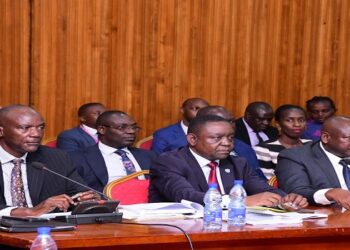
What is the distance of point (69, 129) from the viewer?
26.9 feet

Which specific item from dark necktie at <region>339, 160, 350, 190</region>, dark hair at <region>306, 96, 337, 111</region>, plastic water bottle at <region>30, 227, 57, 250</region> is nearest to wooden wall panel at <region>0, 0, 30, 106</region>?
dark hair at <region>306, 96, 337, 111</region>

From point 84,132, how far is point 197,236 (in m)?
4.06

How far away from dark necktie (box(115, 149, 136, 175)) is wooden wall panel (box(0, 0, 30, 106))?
131cm

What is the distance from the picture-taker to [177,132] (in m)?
8.34

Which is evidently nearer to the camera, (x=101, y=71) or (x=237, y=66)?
(x=101, y=71)

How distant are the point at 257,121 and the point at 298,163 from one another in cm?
278

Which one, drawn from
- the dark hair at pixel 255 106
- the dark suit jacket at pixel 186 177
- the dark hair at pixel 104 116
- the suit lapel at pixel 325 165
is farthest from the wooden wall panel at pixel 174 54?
the suit lapel at pixel 325 165

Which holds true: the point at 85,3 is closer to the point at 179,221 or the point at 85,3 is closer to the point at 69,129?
the point at 69,129

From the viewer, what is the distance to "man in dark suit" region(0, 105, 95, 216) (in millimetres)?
5423

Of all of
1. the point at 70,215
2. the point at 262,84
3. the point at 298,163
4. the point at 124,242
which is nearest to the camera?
the point at 124,242

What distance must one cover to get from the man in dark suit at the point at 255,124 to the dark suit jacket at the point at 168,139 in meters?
0.76

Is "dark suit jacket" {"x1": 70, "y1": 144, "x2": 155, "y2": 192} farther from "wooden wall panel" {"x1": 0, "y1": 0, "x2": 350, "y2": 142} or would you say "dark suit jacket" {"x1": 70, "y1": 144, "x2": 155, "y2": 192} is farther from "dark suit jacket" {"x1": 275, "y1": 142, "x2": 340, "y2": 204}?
"dark suit jacket" {"x1": 275, "y1": 142, "x2": 340, "y2": 204}

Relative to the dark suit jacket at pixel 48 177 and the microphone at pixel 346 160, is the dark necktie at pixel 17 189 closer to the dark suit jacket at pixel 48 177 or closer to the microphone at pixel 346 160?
the dark suit jacket at pixel 48 177

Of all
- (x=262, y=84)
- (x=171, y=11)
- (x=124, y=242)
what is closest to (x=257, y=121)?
(x=262, y=84)
